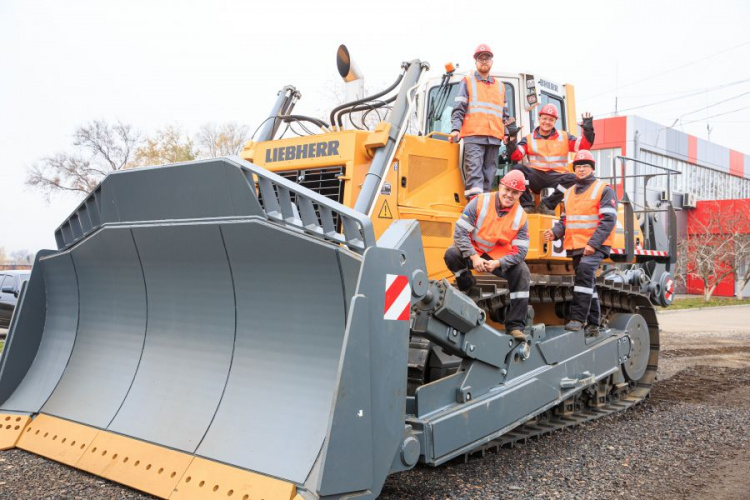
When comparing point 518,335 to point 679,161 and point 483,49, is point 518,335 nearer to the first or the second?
point 483,49

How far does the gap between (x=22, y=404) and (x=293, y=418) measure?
7.97 ft

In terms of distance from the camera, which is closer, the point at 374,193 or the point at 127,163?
the point at 374,193

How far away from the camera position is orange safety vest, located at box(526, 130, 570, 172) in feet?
21.4

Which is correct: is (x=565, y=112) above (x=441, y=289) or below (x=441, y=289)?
above

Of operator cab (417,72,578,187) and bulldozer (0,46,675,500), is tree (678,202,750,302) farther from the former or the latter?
bulldozer (0,46,675,500)

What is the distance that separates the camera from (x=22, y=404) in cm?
493

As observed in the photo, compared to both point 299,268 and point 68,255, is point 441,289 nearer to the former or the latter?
point 299,268

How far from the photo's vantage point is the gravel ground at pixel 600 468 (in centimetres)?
439

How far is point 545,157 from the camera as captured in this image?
655cm

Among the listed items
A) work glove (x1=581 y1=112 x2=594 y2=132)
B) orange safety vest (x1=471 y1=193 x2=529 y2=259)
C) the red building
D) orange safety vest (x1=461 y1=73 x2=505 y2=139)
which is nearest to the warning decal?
orange safety vest (x1=471 y1=193 x2=529 y2=259)

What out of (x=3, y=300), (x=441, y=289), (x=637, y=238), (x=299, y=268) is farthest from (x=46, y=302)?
(x=3, y=300)

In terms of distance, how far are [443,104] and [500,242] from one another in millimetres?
2233

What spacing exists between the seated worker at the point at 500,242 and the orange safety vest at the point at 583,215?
1037mm

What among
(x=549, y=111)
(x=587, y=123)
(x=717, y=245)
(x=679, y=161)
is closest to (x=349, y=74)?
(x=549, y=111)
